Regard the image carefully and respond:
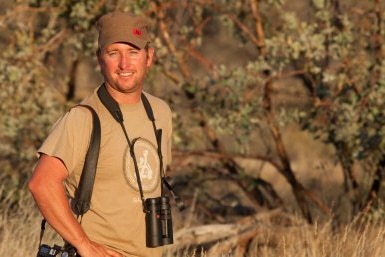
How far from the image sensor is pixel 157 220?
399cm

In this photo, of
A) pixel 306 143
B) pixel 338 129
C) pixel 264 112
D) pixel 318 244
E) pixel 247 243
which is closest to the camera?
pixel 318 244

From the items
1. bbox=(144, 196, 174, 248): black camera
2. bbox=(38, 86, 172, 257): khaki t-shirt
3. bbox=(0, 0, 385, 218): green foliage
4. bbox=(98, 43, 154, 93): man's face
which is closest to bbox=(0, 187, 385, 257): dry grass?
bbox=(0, 0, 385, 218): green foliage

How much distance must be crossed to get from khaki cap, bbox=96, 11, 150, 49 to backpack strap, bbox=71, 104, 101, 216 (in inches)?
13.2

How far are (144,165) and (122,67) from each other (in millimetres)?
416

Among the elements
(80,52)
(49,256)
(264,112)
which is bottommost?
(49,256)

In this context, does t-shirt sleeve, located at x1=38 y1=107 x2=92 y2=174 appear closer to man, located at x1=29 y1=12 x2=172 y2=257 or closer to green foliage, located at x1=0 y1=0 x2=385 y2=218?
man, located at x1=29 y1=12 x2=172 y2=257

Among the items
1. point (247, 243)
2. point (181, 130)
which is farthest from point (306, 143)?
point (247, 243)

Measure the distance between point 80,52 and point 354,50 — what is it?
294cm

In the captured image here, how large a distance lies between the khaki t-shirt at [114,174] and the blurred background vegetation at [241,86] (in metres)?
4.79

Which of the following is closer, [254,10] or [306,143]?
[254,10]

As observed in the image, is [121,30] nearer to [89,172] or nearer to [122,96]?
[122,96]

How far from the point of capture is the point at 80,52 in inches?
408

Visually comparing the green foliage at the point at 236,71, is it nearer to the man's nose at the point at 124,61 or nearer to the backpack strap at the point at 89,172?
the man's nose at the point at 124,61

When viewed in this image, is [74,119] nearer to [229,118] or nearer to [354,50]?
[229,118]
